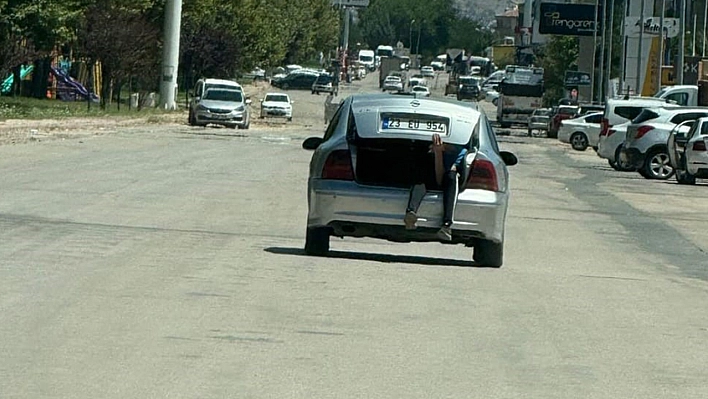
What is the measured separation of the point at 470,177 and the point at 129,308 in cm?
438

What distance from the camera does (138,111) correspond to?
65.9 metres

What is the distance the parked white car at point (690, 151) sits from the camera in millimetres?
33031

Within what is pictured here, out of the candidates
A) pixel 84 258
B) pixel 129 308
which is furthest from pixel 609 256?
pixel 129 308

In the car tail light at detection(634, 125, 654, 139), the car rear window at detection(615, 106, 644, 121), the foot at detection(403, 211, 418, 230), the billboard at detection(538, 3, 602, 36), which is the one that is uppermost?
the billboard at detection(538, 3, 602, 36)

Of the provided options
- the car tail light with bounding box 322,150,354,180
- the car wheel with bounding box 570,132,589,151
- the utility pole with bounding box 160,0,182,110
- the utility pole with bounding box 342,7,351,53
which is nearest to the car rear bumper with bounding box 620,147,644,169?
the car wheel with bounding box 570,132,589,151

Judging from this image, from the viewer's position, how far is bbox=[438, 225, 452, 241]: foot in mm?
14273

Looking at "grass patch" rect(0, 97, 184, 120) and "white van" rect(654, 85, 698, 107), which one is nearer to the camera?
"grass patch" rect(0, 97, 184, 120)

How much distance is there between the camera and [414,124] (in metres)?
14.4

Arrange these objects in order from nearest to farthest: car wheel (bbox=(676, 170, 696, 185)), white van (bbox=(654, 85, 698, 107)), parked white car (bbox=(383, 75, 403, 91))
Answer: car wheel (bbox=(676, 170, 696, 185))
white van (bbox=(654, 85, 698, 107))
parked white car (bbox=(383, 75, 403, 91))

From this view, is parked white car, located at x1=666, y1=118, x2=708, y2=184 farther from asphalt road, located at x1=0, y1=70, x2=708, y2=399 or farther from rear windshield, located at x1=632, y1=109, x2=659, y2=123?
asphalt road, located at x1=0, y1=70, x2=708, y2=399

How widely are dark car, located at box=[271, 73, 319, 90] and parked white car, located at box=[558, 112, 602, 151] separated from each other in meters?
68.3

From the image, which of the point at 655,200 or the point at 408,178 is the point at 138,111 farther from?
the point at 408,178

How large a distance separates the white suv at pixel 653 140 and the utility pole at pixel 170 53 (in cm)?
3492

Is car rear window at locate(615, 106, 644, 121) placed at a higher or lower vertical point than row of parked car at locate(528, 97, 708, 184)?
higher
